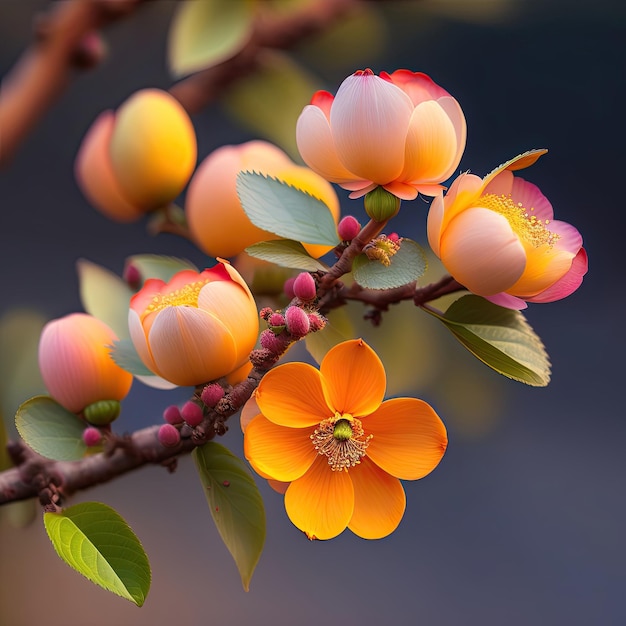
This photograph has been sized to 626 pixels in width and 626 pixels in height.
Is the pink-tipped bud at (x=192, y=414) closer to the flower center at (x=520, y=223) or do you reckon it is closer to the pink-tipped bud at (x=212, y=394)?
the pink-tipped bud at (x=212, y=394)

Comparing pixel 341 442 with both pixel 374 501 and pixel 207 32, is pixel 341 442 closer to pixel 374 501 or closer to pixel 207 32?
pixel 374 501

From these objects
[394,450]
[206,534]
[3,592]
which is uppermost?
[394,450]

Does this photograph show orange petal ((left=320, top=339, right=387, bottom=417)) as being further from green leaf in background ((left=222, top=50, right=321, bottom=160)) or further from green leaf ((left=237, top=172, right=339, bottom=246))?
green leaf in background ((left=222, top=50, right=321, bottom=160))

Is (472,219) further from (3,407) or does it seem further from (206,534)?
(206,534)

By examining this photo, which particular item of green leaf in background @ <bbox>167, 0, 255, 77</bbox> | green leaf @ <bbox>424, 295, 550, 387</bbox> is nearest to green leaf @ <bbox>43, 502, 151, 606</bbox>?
green leaf @ <bbox>424, 295, 550, 387</bbox>

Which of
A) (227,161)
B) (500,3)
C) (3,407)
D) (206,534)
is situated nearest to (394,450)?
(227,161)

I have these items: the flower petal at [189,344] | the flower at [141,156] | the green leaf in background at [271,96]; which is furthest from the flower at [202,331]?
the green leaf in background at [271,96]
